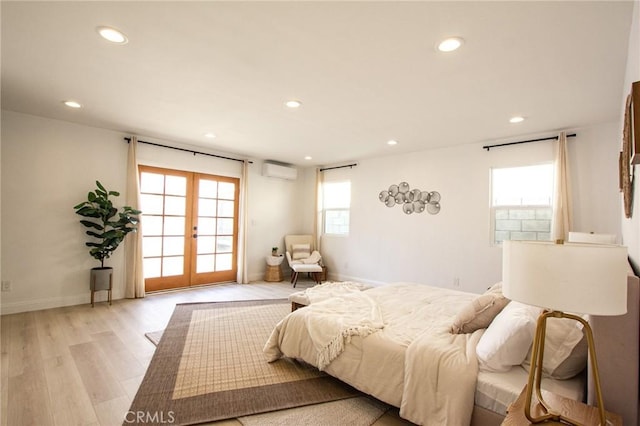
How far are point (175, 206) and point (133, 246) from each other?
3.17 ft

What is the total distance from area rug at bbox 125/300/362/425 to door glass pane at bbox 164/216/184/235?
2159mm

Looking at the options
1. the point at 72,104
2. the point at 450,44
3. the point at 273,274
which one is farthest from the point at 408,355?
the point at 273,274

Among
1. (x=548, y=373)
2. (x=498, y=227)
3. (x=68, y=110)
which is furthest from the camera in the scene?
(x=498, y=227)

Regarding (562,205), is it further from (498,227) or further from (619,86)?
(619,86)

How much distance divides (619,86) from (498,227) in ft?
7.55

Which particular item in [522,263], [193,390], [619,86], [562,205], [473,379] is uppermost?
[619,86]

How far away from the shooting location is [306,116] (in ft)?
12.3

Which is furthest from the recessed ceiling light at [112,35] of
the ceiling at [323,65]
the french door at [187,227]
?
the french door at [187,227]

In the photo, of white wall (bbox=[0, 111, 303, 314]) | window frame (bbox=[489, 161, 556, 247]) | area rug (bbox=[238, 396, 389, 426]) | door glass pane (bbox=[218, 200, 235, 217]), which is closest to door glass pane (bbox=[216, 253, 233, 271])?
door glass pane (bbox=[218, 200, 235, 217])

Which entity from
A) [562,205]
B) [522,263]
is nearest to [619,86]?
[562,205]

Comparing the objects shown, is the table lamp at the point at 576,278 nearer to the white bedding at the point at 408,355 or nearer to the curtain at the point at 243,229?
the white bedding at the point at 408,355

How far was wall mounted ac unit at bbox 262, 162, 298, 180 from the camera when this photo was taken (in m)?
6.34

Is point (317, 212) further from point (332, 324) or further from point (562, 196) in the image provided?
point (332, 324)

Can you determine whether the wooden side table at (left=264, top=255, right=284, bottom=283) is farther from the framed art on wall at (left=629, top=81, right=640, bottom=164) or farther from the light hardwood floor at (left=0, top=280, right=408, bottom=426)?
the framed art on wall at (left=629, top=81, right=640, bottom=164)
